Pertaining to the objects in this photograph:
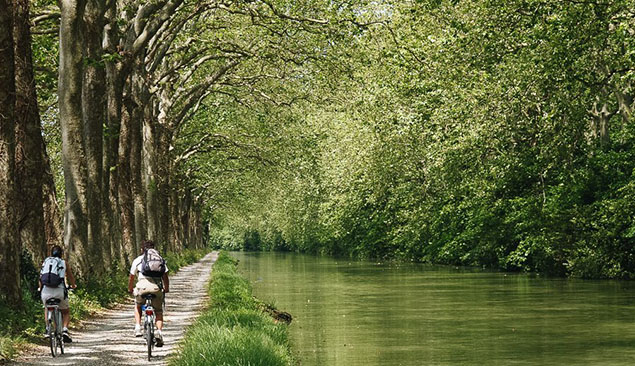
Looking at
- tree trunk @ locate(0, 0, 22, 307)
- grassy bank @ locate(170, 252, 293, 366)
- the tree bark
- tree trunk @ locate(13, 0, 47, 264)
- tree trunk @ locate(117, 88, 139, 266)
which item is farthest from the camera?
tree trunk @ locate(117, 88, 139, 266)

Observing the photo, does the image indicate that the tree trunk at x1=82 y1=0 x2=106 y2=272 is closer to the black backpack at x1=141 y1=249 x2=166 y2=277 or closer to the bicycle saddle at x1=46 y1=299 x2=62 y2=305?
the bicycle saddle at x1=46 y1=299 x2=62 y2=305

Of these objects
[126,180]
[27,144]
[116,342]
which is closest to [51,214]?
[27,144]

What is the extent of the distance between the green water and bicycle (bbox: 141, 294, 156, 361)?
10.9ft

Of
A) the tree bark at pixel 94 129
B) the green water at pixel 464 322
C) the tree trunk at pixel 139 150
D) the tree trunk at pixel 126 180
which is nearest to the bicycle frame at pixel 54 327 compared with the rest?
the green water at pixel 464 322

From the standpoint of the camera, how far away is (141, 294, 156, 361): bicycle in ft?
44.8

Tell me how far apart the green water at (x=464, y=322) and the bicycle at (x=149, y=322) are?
332cm

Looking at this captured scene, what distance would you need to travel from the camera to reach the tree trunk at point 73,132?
2072 centimetres

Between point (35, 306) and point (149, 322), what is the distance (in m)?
4.61

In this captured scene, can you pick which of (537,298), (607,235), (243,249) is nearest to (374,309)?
(537,298)

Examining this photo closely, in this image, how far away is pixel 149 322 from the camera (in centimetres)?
1384

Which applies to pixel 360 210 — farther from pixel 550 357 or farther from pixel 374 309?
pixel 550 357

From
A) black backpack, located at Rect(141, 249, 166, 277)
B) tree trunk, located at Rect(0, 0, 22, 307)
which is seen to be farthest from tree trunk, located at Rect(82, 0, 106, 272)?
black backpack, located at Rect(141, 249, 166, 277)

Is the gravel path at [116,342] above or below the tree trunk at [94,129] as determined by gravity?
below

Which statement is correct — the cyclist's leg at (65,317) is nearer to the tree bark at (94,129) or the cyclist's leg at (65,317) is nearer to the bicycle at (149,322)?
the bicycle at (149,322)
